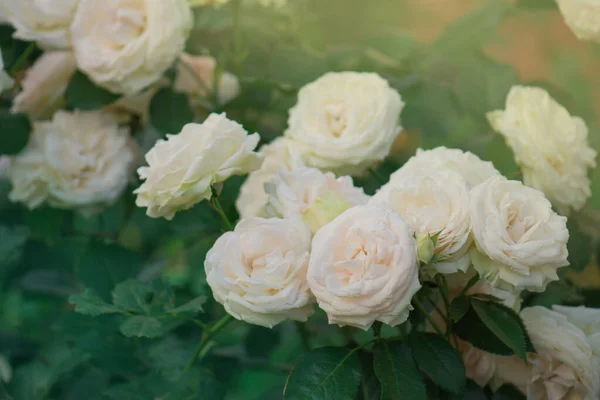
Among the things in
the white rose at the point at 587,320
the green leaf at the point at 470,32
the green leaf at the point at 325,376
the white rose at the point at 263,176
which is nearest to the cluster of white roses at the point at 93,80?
the white rose at the point at 263,176

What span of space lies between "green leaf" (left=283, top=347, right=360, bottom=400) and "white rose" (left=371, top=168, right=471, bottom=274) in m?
0.11

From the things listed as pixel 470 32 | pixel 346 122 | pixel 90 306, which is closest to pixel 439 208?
pixel 346 122

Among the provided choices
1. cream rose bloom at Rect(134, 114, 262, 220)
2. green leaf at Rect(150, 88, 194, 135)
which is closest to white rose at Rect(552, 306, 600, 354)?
cream rose bloom at Rect(134, 114, 262, 220)

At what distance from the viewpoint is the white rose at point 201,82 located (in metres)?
0.86

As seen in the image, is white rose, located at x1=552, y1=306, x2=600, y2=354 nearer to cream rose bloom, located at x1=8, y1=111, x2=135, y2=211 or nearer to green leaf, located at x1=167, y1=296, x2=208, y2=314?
green leaf, located at x1=167, y1=296, x2=208, y2=314

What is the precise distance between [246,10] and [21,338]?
658mm

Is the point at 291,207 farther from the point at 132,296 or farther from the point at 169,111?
the point at 169,111

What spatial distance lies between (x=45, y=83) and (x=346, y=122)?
42 cm

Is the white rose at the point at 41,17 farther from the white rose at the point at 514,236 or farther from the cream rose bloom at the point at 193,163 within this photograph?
the white rose at the point at 514,236

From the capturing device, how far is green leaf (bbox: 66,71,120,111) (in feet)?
2.55

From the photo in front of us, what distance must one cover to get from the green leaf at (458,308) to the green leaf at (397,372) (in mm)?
47

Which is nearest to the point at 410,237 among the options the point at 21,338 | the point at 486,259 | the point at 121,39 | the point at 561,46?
the point at 486,259

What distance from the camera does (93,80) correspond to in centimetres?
78

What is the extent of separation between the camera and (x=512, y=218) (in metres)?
0.49
